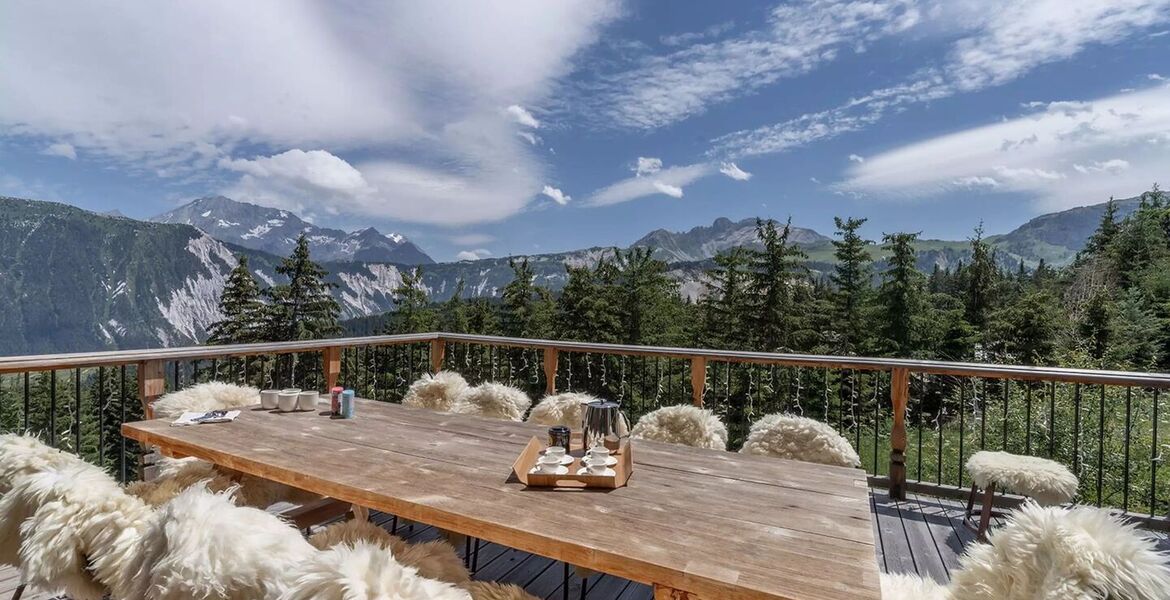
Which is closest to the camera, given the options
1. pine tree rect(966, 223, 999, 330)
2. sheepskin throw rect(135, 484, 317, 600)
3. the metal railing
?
sheepskin throw rect(135, 484, 317, 600)

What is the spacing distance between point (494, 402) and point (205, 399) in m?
1.41

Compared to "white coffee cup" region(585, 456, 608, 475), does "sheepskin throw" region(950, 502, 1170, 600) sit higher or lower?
higher

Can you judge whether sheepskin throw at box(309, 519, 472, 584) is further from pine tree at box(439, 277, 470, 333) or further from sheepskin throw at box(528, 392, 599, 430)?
pine tree at box(439, 277, 470, 333)

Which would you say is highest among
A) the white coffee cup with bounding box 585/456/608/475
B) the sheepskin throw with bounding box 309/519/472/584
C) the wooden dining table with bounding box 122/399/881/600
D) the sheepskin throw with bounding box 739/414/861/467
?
the white coffee cup with bounding box 585/456/608/475

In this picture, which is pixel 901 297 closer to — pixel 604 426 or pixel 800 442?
pixel 800 442

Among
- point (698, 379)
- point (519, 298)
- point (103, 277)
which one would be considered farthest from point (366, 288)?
point (698, 379)

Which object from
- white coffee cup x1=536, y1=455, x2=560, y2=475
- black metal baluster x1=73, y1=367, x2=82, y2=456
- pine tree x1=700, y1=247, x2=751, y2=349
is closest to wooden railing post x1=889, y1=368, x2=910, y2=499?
white coffee cup x1=536, y1=455, x2=560, y2=475

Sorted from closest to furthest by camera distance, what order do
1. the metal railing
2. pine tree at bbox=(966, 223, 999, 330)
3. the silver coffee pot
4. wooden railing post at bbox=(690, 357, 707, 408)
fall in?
1. the silver coffee pot
2. the metal railing
3. wooden railing post at bbox=(690, 357, 707, 408)
4. pine tree at bbox=(966, 223, 999, 330)

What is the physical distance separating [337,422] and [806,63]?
1592 cm

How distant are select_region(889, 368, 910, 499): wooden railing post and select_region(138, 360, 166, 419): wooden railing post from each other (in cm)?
411

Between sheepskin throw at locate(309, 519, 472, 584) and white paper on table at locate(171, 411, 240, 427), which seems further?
white paper on table at locate(171, 411, 240, 427)

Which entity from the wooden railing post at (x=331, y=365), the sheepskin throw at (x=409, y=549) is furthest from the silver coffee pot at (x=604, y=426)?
the wooden railing post at (x=331, y=365)

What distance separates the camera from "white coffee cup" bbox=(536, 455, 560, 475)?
1519mm

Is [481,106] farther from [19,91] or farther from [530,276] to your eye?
[530,276]
